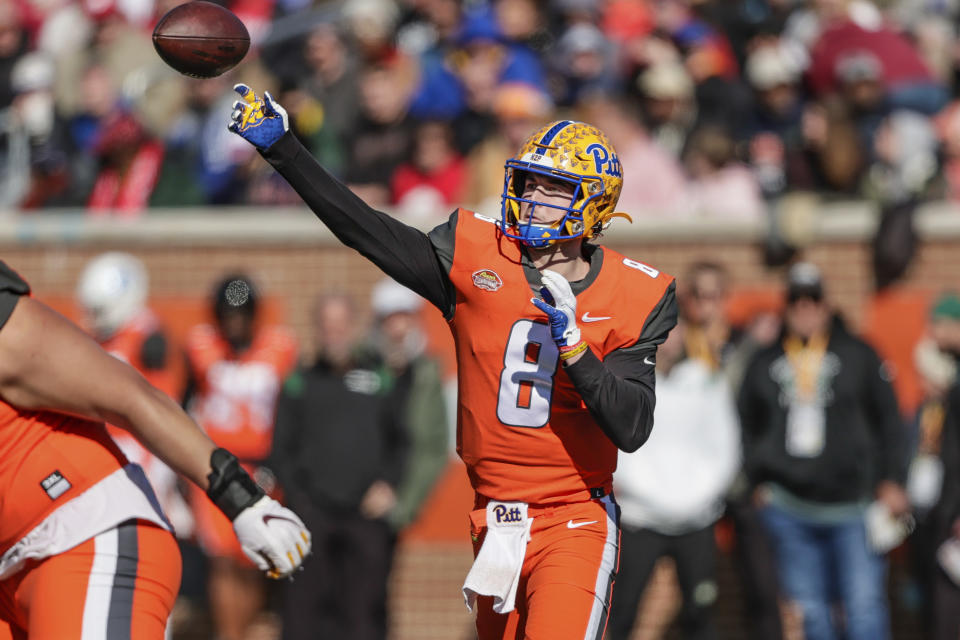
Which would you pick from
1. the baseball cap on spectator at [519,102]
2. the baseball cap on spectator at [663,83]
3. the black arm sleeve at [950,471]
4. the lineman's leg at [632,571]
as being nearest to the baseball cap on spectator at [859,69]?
the baseball cap on spectator at [663,83]

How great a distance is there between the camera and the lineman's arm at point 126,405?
3660mm

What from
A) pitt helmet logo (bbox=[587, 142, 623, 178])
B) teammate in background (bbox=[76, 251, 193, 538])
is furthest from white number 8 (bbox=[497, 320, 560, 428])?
teammate in background (bbox=[76, 251, 193, 538])

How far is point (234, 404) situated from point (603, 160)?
4.20 metres

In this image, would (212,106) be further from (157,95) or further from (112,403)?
(112,403)

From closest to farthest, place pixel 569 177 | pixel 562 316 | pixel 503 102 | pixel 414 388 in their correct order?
pixel 562 316, pixel 569 177, pixel 414 388, pixel 503 102

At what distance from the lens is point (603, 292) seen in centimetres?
429

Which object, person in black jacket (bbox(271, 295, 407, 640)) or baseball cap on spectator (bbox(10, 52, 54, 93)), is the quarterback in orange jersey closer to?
person in black jacket (bbox(271, 295, 407, 640))

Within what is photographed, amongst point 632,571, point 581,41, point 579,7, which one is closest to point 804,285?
point 632,571

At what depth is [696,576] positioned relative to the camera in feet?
23.4

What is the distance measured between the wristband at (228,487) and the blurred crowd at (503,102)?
452 cm

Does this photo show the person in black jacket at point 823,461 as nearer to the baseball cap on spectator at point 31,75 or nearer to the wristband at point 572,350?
the wristband at point 572,350

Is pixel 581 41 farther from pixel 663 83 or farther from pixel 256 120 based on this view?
pixel 256 120

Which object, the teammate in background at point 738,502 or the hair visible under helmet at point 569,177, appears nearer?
the hair visible under helmet at point 569,177

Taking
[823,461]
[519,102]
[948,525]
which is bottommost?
[948,525]
